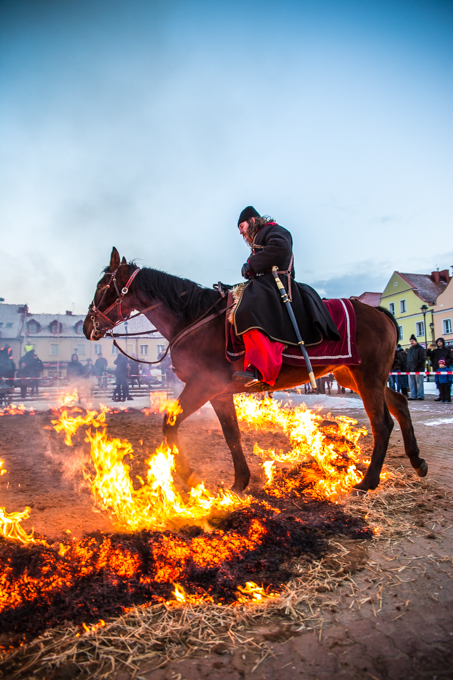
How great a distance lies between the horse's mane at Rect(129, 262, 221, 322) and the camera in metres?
4.65

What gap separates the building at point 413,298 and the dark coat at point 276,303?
49.0 m

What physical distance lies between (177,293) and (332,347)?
200 cm

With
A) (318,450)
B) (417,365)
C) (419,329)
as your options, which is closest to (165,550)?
(318,450)

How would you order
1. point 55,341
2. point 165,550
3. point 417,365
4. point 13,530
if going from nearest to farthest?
1. point 165,550
2. point 13,530
3. point 417,365
4. point 55,341

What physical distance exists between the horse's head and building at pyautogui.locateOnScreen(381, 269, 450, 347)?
164 feet

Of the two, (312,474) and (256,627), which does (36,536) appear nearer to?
(256,627)

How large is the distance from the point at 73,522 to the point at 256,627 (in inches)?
83.5

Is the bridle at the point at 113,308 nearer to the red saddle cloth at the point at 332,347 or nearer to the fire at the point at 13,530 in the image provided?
the red saddle cloth at the point at 332,347

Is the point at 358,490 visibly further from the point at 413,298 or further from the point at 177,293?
the point at 413,298

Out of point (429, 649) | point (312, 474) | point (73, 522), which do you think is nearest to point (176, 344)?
point (73, 522)

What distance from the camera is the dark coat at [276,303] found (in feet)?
13.5

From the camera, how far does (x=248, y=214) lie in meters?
5.13

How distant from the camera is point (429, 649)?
1890 millimetres

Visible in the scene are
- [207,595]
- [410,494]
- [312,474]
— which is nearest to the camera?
[207,595]
